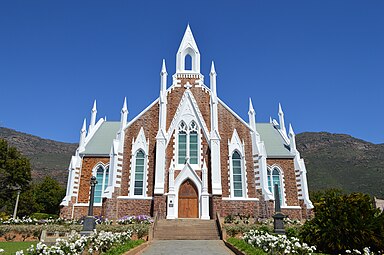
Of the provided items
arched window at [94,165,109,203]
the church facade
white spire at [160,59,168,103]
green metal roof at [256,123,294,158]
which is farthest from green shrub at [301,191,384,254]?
arched window at [94,165,109,203]

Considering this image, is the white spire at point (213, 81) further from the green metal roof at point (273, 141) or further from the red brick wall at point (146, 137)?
the green metal roof at point (273, 141)

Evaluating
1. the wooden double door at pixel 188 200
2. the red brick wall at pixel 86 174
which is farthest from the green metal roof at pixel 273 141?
the red brick wall at pixel 86 174

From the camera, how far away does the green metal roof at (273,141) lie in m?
31.0

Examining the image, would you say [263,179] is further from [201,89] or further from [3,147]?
[3,147]

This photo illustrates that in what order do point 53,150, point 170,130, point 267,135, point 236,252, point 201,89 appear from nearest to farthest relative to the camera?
point 236,252, point 170,130, point 201,89, point 267,135, point 53,150

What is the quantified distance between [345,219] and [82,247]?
415 inches

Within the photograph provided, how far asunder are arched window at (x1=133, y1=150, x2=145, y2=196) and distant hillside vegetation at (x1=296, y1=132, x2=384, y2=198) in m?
55.8

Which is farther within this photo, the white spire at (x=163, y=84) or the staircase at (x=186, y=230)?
the white spire at (x=163, y=84)

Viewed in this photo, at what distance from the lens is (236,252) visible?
13508 mm

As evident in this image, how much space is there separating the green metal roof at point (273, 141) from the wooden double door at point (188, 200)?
9106mm

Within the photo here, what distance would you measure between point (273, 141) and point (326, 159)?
65.4m

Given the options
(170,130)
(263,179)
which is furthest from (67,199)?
(263,179)

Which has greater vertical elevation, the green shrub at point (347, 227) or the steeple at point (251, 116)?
the steeple at point (251, 116)

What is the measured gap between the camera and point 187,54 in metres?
33.9
